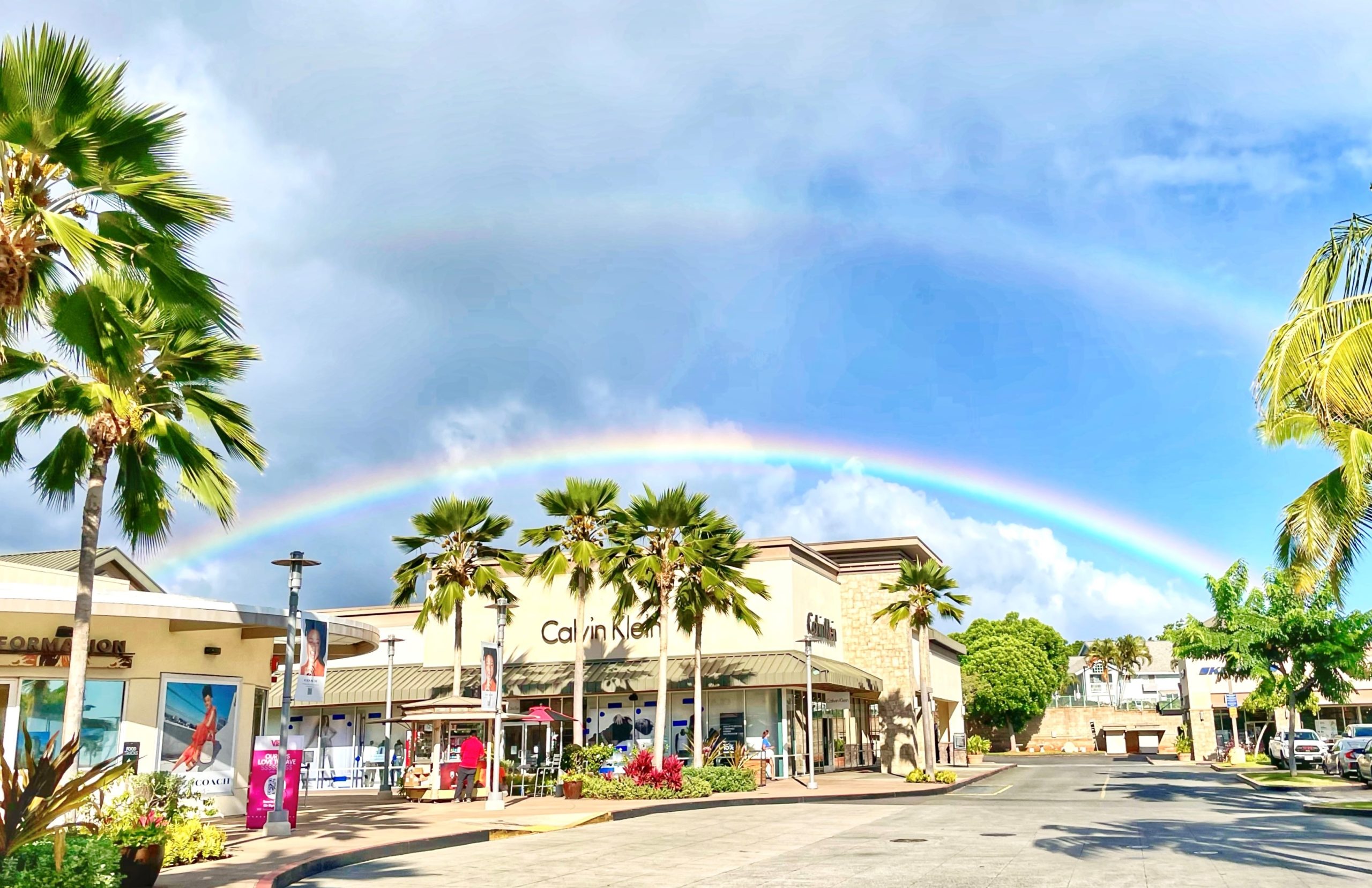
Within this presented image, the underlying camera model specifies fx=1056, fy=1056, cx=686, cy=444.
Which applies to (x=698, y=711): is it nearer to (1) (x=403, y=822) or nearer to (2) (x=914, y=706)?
(1) (x=403, y=822)

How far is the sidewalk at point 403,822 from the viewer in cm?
1392

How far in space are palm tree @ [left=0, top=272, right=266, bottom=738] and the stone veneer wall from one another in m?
33.0

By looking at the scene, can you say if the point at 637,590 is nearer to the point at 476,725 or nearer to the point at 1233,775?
the point at 476,725

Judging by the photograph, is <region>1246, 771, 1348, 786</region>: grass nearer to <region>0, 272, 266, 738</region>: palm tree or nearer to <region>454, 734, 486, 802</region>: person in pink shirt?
<region>454, 734, 486, 802</region>: person in pink shirt

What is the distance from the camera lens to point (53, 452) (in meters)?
15.2

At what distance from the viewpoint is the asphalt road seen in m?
13.1

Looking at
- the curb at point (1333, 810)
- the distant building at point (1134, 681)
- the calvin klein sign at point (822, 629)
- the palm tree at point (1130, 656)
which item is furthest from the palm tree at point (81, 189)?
the palm tree at point (1130, 656)

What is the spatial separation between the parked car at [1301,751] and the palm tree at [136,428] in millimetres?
45248

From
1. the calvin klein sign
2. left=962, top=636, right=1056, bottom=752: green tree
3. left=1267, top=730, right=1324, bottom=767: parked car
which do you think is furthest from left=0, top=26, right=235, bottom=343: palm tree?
left=962, top=636, right=1056, bottom=752: green tree

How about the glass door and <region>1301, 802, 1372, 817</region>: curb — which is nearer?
the glass door

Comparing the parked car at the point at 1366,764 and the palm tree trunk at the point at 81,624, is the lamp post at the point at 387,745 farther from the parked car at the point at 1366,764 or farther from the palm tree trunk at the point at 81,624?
the parked car at the point at 1366,764

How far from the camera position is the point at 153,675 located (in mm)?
20969

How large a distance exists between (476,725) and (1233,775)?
30024mm

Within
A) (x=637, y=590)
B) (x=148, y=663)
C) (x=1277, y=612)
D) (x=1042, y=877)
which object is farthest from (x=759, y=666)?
(x=1042, y=877)
